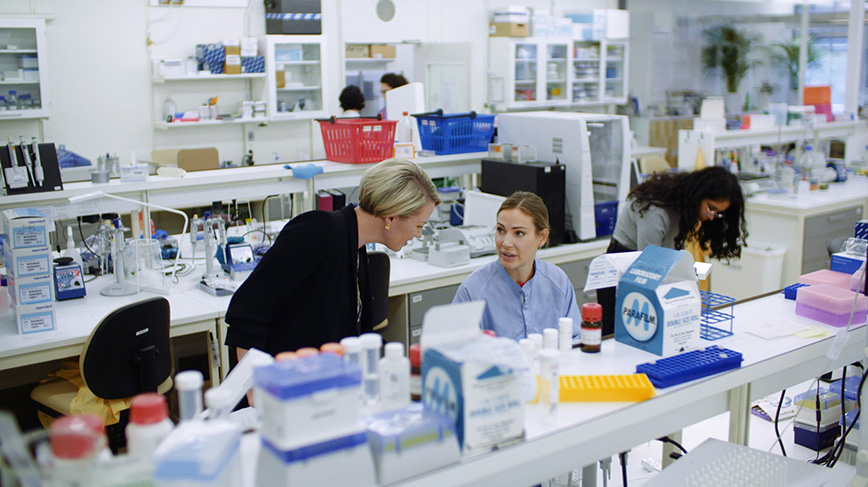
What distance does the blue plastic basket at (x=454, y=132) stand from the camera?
4.12m

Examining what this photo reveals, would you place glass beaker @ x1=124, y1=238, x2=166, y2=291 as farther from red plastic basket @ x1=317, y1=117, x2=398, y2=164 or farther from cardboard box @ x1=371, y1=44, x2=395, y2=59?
cardboard box @ x1=371, y1=44, x2=395, y2=59

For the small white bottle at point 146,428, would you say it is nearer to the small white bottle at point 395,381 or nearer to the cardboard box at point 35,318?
the small white bottle at point 395,381

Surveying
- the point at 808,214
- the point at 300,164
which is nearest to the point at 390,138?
the point at 300,164

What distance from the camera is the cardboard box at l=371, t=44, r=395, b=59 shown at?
7.61 meters

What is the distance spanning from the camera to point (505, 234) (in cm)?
249

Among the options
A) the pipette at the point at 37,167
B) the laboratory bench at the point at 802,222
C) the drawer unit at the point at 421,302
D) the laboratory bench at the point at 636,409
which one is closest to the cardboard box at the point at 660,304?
the laboratory bench at the point at 636,409

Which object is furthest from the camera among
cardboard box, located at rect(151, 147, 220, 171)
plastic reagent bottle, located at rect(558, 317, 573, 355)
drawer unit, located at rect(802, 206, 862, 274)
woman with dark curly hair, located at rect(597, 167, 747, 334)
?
cardboard box, located at rect(151, 147, 220, 171)

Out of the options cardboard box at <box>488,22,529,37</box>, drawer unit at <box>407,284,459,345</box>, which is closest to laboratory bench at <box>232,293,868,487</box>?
drawer unit at <box>407,284,459,345</box>

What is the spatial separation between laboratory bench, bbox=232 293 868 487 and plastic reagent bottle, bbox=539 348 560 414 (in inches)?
0.8

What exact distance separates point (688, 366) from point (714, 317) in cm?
46

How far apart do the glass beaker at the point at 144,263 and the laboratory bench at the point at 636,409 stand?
2055mm

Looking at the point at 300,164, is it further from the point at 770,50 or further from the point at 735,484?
the point at 770,50

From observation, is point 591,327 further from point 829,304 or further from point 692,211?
point 692,211

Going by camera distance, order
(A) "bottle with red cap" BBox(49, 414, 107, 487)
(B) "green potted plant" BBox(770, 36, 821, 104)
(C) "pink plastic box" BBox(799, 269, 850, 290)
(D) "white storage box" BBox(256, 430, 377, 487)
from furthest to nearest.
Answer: (B) "green potted plant" BBox(770, 36, 821, 104) → (C) "pink plastic box" BBox(799, 269, 850, 290) → (D) "white storage box" BBox(256, 430, 377, 487) → (A) "bottle with red cap" BBox(49, 414, 107, 487)
